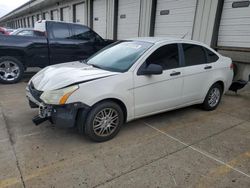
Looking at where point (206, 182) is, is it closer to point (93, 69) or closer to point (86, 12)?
point (93, 69)

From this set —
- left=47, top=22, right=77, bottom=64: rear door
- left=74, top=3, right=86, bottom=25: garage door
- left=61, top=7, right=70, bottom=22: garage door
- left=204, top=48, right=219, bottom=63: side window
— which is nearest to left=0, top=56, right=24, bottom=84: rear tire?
left=47, top=22, right=77, bottom=64: rear door

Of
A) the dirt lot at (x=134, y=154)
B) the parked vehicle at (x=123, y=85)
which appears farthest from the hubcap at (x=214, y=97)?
the dirt lot at (x=134, y=154)

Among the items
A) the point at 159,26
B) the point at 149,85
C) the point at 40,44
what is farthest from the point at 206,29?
the point at 40,44

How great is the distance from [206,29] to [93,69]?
5.52 meters

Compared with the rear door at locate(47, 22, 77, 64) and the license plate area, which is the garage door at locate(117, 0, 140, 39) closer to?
the rear door at locate(47, 22, 77, 64)

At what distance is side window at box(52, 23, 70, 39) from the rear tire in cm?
152

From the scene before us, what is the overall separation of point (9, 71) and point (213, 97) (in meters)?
5.83

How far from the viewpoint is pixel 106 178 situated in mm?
2539

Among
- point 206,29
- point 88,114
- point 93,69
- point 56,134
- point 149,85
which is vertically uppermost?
point 206,29

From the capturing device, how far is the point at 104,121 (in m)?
3.28

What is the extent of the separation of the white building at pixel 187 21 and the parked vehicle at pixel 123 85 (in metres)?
3.00

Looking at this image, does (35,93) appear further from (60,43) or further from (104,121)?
(60,43)

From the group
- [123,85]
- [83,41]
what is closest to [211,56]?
[123,85]

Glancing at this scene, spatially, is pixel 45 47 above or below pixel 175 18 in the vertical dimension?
below
